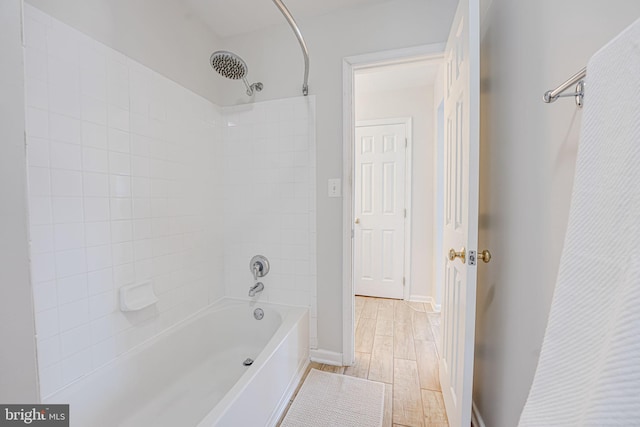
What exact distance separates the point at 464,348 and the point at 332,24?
1997 millimetres

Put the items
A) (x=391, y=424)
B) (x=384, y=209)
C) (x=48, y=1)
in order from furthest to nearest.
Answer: (x=384, y=209) < (x=391, y=424) < (x=48, y=1)

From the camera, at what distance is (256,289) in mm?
1828

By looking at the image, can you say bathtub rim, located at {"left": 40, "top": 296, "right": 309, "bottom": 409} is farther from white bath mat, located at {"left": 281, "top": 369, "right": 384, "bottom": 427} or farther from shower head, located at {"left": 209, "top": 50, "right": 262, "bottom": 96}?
shower head, located at {"left": 209, "top": 50, "right": 262, "bottom": 96}

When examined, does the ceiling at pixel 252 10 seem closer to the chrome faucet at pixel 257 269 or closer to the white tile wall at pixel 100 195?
the white tile wall at pixel 100 195

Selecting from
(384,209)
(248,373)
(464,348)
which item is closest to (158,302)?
(248,373)

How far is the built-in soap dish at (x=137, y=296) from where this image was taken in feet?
4.01

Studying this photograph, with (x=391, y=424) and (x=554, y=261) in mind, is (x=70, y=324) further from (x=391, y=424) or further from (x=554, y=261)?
(x=554, y=261)

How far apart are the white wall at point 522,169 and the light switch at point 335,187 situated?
2.68ft

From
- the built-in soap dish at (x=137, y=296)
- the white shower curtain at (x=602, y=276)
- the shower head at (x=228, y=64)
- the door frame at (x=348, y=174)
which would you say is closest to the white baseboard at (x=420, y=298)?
the door frame at (x=348, y=174)

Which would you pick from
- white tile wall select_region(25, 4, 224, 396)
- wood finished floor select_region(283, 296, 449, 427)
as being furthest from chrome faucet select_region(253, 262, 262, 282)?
wood finished floor select_region(283, 296, 449, 427)

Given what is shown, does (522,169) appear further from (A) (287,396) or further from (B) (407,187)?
(B) (407,187)

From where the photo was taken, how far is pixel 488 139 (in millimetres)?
1188

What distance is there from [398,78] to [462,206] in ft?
6.59

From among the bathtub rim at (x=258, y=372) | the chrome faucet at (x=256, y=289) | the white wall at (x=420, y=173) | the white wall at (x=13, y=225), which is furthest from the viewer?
the white wall at (x=420, y=173)
